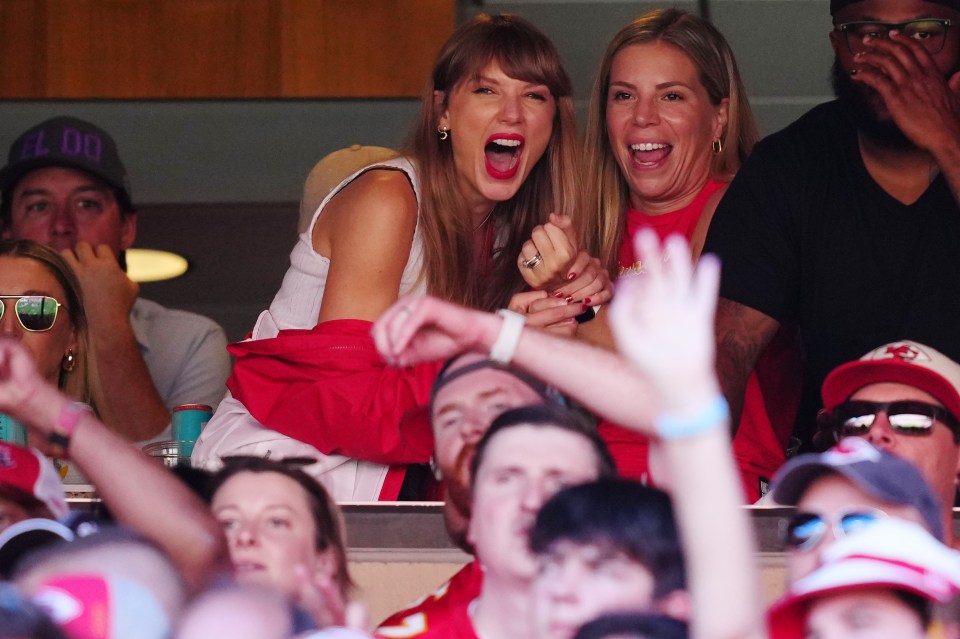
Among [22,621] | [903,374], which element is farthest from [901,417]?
[22,621]

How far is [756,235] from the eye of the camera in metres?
2.91

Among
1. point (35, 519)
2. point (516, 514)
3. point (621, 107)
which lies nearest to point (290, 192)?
point (621, 107)

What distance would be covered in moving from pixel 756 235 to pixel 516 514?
1306 millimetres

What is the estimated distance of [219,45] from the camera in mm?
4367

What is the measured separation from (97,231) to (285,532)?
81.0 inches

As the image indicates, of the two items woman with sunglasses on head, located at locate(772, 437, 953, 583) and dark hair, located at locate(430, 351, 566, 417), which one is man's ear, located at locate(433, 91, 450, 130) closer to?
dark hair, located at locate(430, 351, 566, 417)

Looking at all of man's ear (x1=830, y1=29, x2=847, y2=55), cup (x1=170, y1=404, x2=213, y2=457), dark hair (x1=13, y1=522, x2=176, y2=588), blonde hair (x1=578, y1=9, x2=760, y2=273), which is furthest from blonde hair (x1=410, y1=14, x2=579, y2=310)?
dark hair (x1=13, y1=522, x2=176, y2=588)

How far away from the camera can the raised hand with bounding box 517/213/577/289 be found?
8.94ft

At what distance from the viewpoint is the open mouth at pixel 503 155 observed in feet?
10.1

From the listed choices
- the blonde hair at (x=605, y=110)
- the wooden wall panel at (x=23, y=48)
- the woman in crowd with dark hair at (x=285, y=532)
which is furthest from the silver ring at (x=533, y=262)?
the wooden wall panel at (x=23, y=48)

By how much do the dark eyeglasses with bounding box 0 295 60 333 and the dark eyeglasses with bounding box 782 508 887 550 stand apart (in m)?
1.71

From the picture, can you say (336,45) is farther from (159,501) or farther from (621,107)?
(159,501)

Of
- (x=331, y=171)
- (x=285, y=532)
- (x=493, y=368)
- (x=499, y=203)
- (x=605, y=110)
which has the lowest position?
(x=285, y=532)

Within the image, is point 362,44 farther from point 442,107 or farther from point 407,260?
point 407,260
